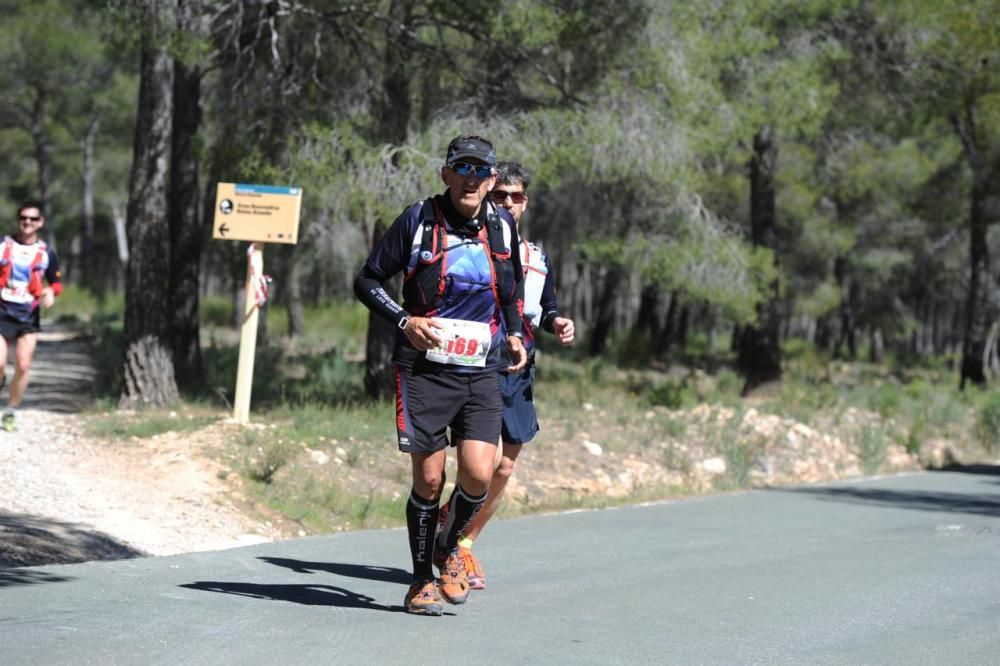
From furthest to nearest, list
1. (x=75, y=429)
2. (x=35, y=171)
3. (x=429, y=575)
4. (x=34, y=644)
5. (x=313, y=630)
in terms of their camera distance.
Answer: (x=35, y=171), (x=75, y=429), (x=429, y=575), (x=313, y=630), (x=34, y=644)

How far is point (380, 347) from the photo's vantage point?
15844 millimetres

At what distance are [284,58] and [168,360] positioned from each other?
3.80m

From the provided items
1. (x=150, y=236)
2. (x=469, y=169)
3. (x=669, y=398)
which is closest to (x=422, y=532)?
(x=469, y=169)

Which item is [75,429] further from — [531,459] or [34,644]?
[34,644]

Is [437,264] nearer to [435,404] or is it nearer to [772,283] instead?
[435,404]

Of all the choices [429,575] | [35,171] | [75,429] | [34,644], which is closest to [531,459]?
[75,429]

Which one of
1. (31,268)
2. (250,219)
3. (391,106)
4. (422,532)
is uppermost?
(391,106)

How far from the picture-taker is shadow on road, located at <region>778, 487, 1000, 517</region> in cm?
1193

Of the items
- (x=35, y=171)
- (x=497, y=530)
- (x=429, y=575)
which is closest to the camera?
(x=429, y=575)

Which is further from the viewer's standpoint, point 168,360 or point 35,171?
point 35,171

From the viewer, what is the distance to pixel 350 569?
300 inches

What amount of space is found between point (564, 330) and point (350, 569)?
1.88 metres

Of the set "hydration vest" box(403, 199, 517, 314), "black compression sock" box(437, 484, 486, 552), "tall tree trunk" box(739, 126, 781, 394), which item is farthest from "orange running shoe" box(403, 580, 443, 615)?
"tall tree trunk" box(739, 126, 781, 394)

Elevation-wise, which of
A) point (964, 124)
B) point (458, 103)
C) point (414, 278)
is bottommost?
point (414, 278)
